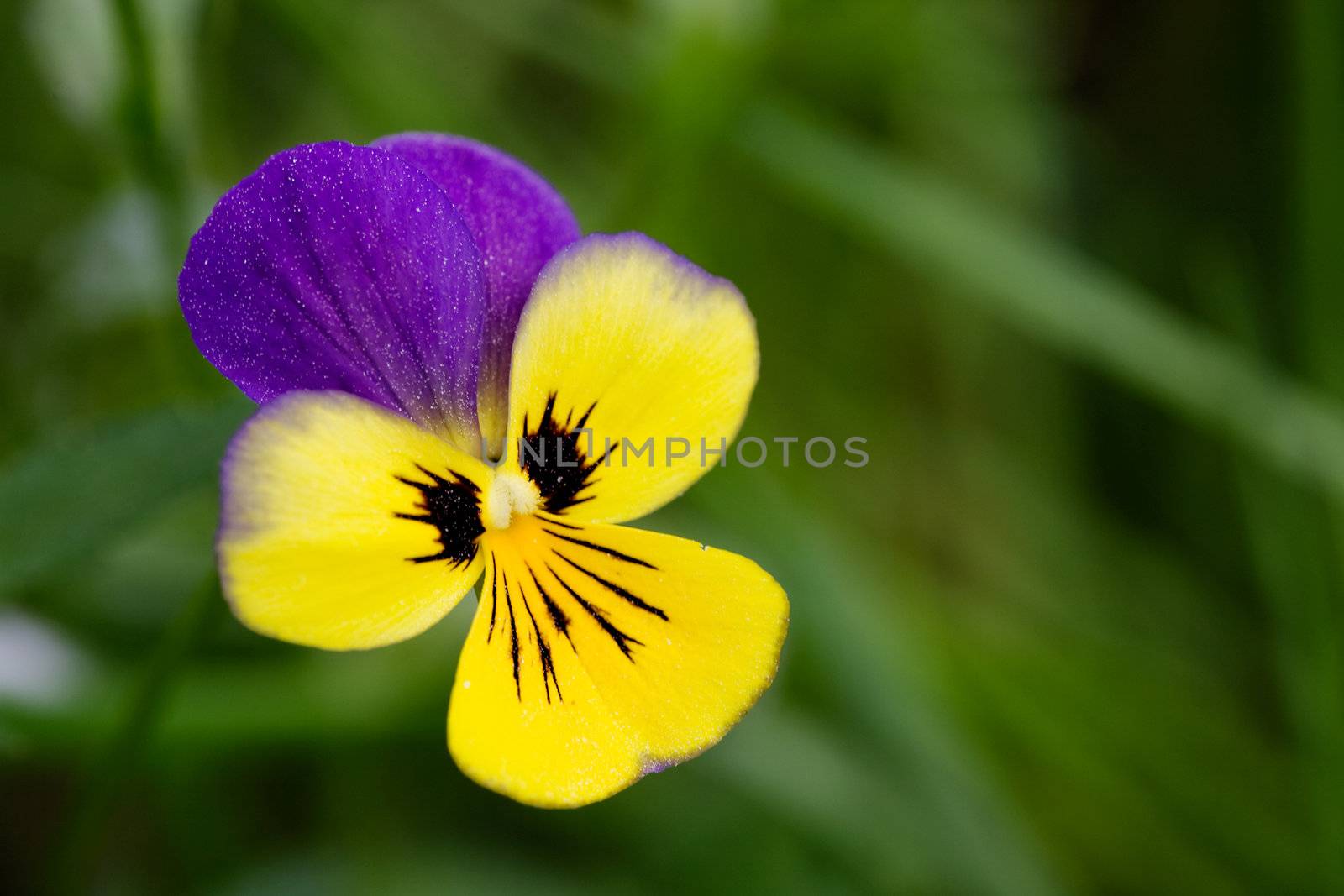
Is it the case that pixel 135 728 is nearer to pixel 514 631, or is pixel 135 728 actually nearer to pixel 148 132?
pixel 514 631

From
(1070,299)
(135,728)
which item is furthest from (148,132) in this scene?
(1070,299)

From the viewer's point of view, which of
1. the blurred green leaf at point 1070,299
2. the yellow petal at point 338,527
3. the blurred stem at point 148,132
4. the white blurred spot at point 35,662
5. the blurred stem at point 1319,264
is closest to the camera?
the yellow petal at point 338,527

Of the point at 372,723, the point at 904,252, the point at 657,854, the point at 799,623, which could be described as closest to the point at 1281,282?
the point at 904,252

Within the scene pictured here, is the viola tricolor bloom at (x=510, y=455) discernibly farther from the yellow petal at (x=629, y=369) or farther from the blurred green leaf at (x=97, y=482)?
the blurred green leaf at (x=97, y=482)

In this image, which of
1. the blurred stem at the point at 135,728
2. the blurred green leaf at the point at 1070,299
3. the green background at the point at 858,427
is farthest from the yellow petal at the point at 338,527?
the blurred green leaf at the point at 1070,299

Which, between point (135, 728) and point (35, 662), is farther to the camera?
point (35, 662)
